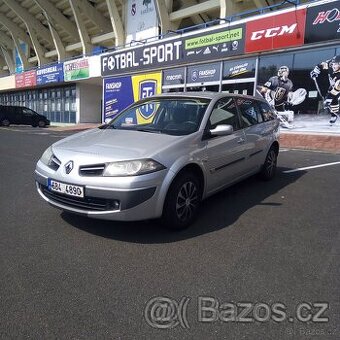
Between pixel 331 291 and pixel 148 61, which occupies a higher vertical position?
pixel 148 61

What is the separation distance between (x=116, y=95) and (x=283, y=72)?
1190 cm

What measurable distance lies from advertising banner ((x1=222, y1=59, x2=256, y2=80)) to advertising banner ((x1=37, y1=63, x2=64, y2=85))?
16759 mm

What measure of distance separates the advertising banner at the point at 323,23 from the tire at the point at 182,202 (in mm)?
10236

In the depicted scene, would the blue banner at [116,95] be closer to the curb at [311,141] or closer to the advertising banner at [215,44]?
the advertising banner at [215,44]

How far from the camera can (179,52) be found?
1756cm

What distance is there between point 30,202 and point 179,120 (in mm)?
2486

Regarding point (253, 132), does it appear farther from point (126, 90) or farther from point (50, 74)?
point (50, 74)

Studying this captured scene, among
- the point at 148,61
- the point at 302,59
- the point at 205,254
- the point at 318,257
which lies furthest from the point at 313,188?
the point at 148,61

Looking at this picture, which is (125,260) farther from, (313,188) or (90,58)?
(90,58)

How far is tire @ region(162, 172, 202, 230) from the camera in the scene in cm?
383

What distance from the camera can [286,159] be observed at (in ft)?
31.0

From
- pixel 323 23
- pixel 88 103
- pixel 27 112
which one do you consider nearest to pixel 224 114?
pixel 323 23


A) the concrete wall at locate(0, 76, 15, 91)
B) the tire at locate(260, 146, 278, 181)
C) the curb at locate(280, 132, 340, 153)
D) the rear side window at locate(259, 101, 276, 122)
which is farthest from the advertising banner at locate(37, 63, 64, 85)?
the tire at locate(260, 146, 278, 181)

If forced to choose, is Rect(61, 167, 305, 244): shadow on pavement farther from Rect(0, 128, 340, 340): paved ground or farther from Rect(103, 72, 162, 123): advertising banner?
Rect(103, 72, 162, 123): advertising banner
